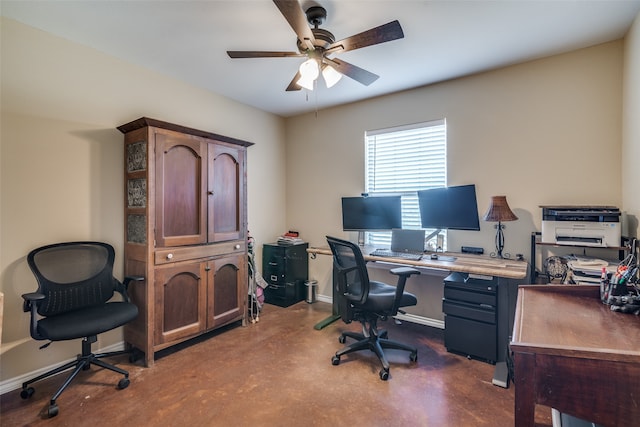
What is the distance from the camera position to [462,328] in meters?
2.52

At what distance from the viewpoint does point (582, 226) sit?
85.3 inches

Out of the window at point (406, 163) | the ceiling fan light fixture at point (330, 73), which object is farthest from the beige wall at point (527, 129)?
the ceiling fan light fixture at point (330, 73)

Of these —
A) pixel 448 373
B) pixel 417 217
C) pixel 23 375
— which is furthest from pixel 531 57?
pixel 23 375

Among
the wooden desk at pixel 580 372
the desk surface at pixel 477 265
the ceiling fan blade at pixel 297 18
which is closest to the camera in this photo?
the wooden desk at pixel 580 372

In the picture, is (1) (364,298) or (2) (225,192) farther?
(2) (225,192)

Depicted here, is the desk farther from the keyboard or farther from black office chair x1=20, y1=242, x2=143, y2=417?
black office chair x1=20, y1=242, x2=143, y2=417

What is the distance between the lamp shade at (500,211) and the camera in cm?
249

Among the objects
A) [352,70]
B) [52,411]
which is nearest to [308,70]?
[352,70]

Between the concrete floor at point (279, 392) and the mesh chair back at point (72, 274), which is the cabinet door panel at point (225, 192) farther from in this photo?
the concrete floor at point (279, 392)

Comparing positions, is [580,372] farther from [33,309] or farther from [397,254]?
[33,309]

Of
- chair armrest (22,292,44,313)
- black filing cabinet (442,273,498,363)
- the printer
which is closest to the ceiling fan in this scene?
the printer

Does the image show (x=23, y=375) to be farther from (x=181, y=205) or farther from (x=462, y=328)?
(x=462, y=328)

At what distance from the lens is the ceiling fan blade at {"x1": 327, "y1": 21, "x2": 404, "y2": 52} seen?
65.1 inches

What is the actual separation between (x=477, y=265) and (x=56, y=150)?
3.45 metres
